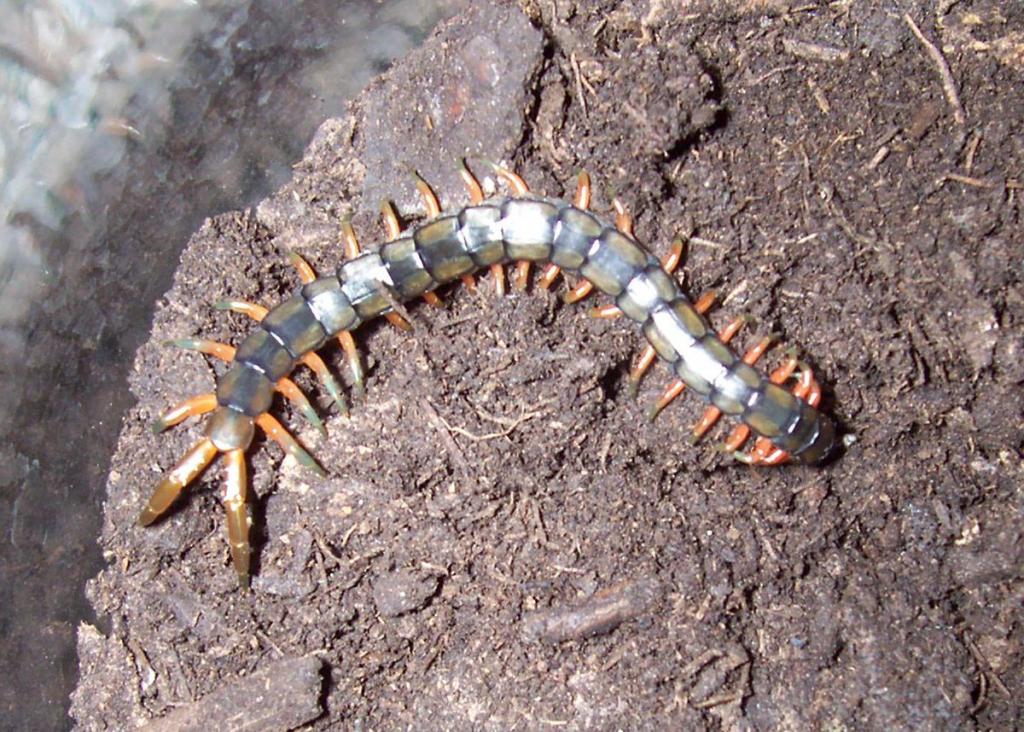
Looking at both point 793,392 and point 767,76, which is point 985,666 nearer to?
point 793,392

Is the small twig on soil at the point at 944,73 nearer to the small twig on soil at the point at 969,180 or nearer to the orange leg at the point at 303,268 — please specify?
the small twig on soil at the point at 969,180

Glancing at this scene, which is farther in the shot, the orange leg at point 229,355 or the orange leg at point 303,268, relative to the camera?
the orange leg at point 303,268

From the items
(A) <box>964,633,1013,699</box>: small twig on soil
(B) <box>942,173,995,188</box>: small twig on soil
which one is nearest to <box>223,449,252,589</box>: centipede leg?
(A) <box>964,633,1013,699</box>: small twig on soil

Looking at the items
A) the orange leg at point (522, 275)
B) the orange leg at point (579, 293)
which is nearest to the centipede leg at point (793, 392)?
the orange leg at point (579, 293)

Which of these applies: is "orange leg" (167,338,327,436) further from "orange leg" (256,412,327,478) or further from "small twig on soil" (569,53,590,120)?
"small twig on soil" (569,53,590,120)

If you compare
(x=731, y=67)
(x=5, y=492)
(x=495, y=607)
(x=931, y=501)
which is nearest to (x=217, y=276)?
(x=5, y=492)

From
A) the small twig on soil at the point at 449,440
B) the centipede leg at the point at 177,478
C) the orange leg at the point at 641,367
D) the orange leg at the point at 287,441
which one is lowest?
the orange leg at the point at 641,367

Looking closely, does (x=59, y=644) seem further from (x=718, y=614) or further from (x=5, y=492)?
(x=718, y=614)

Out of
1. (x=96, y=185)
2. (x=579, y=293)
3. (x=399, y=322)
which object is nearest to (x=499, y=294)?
(x=579, y=293)
